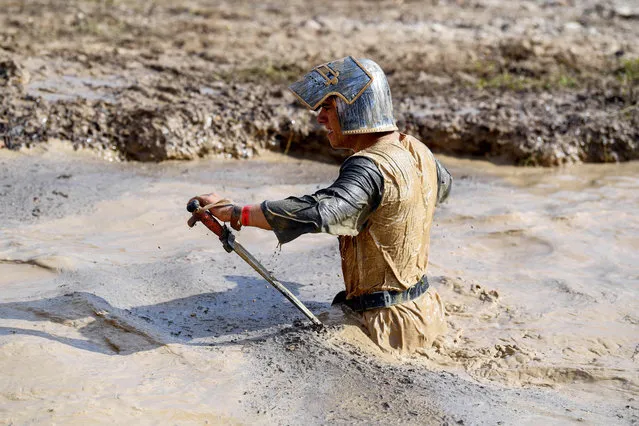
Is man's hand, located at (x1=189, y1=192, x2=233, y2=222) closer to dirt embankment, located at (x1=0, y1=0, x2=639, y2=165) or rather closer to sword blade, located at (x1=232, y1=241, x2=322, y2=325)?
sword blade, located at (x1=232, y1=241, x2=322, y2=325)

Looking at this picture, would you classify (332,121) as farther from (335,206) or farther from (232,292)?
(232,292)

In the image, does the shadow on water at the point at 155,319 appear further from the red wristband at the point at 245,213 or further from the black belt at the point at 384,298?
the red wristband at the point at 245,213

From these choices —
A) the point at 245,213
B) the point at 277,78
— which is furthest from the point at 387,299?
the point at 277,78

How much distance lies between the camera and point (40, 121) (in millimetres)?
6371

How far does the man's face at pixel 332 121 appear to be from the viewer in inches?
133

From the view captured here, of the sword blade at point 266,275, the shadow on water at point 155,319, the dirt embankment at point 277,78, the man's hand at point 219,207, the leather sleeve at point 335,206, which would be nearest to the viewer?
the leather sleeve at point 335,206

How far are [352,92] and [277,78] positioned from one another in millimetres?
4668

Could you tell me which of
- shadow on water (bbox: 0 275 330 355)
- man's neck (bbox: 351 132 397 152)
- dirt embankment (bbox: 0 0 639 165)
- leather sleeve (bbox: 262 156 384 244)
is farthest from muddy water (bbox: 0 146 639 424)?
man's neck (bbox: 351 132 397 152)

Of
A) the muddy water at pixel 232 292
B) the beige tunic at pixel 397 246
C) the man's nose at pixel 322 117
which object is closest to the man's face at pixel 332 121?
the man's nose at pixel 322 117

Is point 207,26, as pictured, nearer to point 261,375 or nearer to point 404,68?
point 404,68

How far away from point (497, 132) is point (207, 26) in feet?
12.9

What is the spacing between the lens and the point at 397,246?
344 cm

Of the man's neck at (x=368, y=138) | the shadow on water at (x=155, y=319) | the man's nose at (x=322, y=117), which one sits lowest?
the shadow on water at (x=155, y=319)

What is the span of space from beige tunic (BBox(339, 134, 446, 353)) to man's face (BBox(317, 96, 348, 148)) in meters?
0.15
